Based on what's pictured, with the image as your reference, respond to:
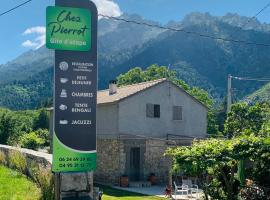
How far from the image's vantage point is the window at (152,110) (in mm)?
28656

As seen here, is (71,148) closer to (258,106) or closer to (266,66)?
(258,106)

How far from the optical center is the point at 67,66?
32.1 ft

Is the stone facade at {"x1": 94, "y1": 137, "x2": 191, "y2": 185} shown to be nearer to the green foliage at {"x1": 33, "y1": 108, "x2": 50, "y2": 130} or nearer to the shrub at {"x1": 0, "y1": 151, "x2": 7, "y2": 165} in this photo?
the shrub at {"x1": 0, "y1": 151, "x2": 7, "y2": 165}

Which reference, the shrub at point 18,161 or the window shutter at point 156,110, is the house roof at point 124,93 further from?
the shrub at point 18,161

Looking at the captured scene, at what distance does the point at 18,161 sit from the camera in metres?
20.5

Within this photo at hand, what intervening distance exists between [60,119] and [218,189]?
25.6 feet

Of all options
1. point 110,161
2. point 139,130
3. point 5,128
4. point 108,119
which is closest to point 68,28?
→ point 110,161

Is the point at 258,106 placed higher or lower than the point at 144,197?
higher

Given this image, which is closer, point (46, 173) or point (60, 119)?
point (60, 119)

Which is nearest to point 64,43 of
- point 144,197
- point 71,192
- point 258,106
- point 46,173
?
point 71,192

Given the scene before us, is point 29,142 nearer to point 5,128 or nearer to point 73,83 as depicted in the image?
point 5,128

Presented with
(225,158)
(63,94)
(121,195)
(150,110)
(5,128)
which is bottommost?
(121,195)

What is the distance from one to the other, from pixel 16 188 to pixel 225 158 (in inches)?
289

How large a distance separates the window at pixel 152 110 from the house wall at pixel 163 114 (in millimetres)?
211
